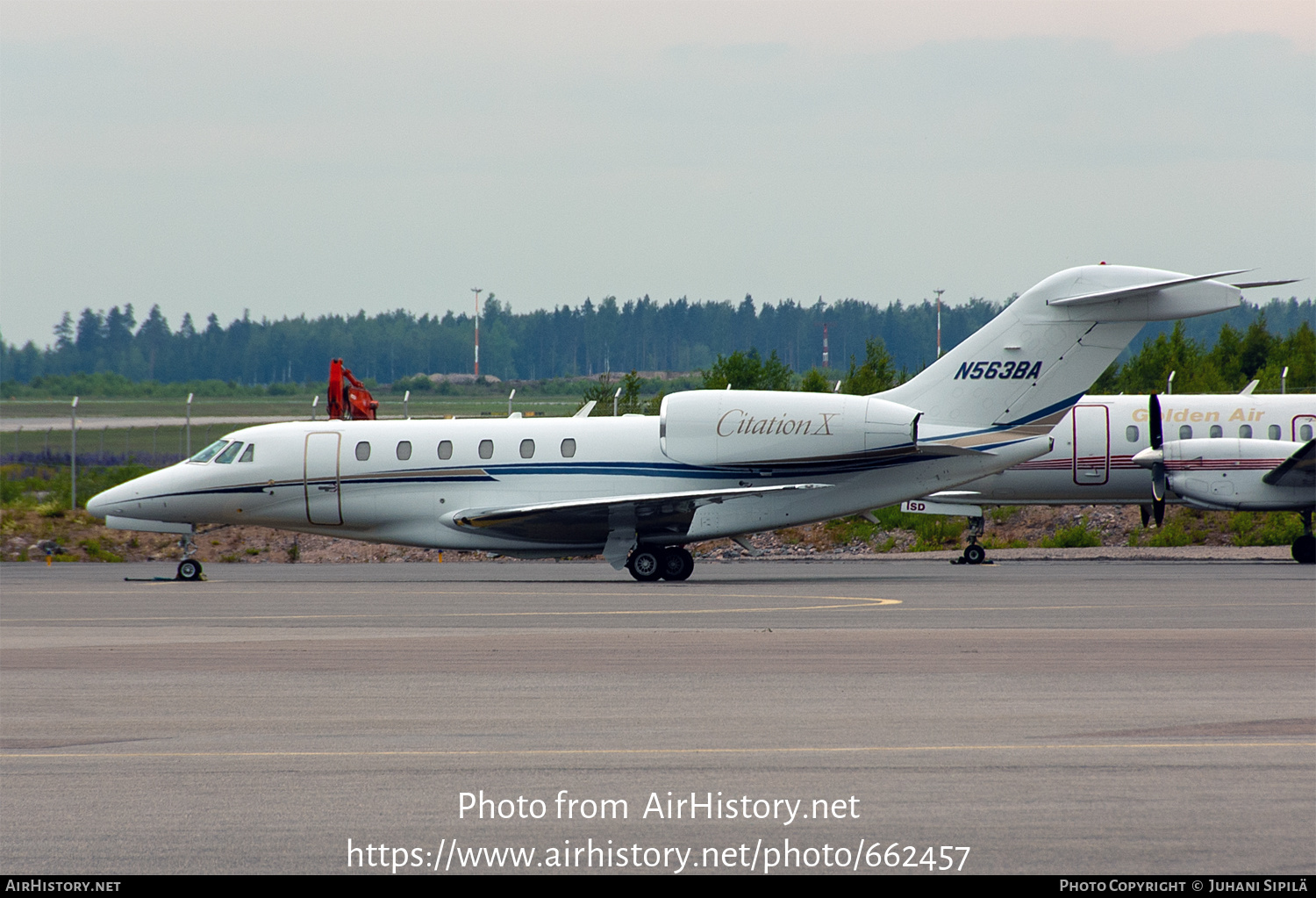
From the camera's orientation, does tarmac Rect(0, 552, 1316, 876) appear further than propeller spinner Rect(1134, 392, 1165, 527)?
No

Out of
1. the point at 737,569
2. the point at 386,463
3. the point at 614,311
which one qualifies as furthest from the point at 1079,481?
the point at 614,311

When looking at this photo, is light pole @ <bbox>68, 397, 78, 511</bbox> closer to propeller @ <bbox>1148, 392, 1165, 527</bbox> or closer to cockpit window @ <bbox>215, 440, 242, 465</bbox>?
cockpit window @ <bbox>215, 440, 242, 465</bbox>

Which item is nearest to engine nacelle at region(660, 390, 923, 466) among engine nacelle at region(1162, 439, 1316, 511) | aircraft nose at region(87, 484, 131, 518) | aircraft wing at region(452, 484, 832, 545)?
aircraft wing at region(452, 484, 832, 545)

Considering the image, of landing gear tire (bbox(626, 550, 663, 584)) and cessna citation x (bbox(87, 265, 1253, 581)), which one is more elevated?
cessna citation x (bbox(87, 265, 1253, 581))

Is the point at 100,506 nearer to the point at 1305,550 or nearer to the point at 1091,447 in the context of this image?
the point at 1091,447

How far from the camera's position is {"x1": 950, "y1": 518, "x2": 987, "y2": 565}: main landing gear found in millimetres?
27844

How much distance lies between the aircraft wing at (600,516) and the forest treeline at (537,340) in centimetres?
9407

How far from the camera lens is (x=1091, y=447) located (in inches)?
1108

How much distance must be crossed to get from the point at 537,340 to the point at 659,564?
136 m
